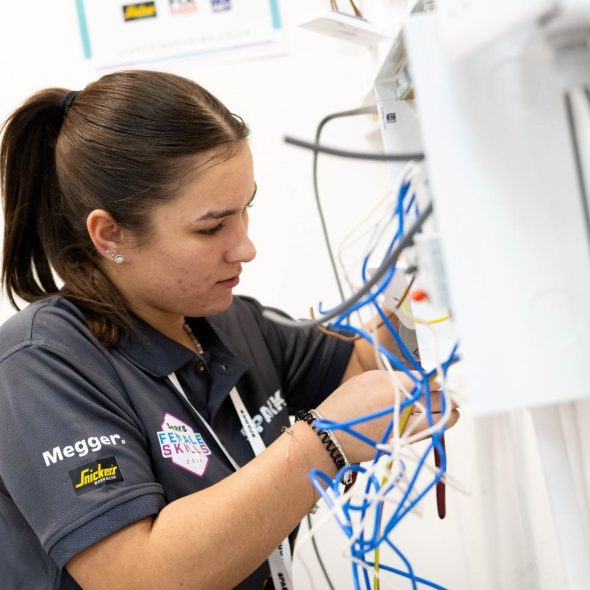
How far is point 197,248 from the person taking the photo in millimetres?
986

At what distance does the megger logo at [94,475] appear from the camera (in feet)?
2.65

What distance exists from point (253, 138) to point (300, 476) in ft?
3.17

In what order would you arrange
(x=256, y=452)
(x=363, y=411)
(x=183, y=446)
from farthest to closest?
(x=256, y=452), (x=183, y=446), (x=363, y=411)

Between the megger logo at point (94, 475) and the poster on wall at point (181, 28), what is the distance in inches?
41.5

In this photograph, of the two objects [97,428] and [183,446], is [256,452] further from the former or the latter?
[97,428]

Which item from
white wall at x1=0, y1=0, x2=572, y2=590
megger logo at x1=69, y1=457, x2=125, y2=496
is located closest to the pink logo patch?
megger logo at x1=69, y1=457, x2=125, y2=496

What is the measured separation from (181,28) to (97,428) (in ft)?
3.44

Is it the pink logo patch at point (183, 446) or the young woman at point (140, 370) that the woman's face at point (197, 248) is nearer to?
the young woman at point (140, 370)

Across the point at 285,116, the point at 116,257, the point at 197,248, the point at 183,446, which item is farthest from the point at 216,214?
the point at 285,116

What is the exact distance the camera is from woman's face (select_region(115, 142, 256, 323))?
967mm

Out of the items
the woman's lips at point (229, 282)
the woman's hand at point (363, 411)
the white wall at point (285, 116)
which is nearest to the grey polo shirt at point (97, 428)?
the woman's lips at point (229, 282)

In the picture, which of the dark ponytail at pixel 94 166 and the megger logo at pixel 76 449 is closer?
the megger logo at pixel 76 449

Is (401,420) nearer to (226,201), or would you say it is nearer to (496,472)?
(496,472)

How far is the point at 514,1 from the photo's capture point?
1.37 feet
